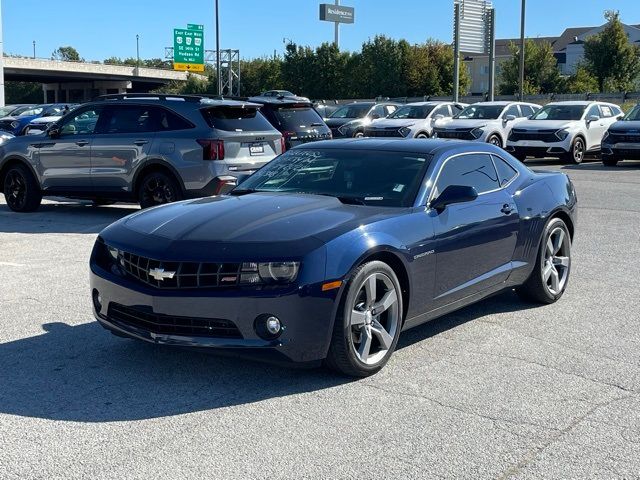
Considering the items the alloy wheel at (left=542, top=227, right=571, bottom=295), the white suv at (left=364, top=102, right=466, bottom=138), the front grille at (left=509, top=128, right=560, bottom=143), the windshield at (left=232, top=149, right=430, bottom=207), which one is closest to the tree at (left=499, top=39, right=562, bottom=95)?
the white suv at (left=364, top=102, right=466, bottom=138)

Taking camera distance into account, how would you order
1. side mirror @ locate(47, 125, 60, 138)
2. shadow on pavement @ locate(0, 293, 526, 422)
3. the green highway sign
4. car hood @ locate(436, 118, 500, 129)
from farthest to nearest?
the green highway sign → car hood @ locate(436, 118, 500, 129) → side mirror @ locate(47, 125, 60, 138) → shadow on pavement @ locate(0, 293, 526, 422)

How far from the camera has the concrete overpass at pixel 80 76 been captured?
78438mm

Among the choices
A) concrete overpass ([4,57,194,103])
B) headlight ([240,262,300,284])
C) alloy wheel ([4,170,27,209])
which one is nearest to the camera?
headlight ([240,262,300,284])

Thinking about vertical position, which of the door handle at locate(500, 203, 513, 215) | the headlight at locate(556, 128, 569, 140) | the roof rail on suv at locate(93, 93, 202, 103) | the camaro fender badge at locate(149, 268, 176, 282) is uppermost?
the roof rail on suv at locate(93, 93, 202, 103)

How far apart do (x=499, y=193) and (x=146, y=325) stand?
9.69ft

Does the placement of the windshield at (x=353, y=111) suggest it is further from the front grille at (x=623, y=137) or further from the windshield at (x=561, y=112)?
the front grille at (x=623, y=137)

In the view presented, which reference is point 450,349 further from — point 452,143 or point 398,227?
point 452,143

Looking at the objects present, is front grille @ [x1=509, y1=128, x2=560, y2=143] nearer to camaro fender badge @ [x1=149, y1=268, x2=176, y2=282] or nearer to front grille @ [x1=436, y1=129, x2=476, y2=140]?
front grille @ [x1=436, y1=129, x2=476, y2=140]

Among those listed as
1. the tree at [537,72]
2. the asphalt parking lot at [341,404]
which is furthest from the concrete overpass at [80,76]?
the asphalt parking lot at [341,404]

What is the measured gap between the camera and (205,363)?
211 inches

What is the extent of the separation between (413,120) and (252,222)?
21652 mm

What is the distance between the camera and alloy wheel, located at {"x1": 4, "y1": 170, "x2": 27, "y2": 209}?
1325 cm

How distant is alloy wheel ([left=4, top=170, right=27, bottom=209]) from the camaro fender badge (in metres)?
9.05

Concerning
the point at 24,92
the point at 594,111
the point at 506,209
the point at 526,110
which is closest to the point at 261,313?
the point at 506,209
